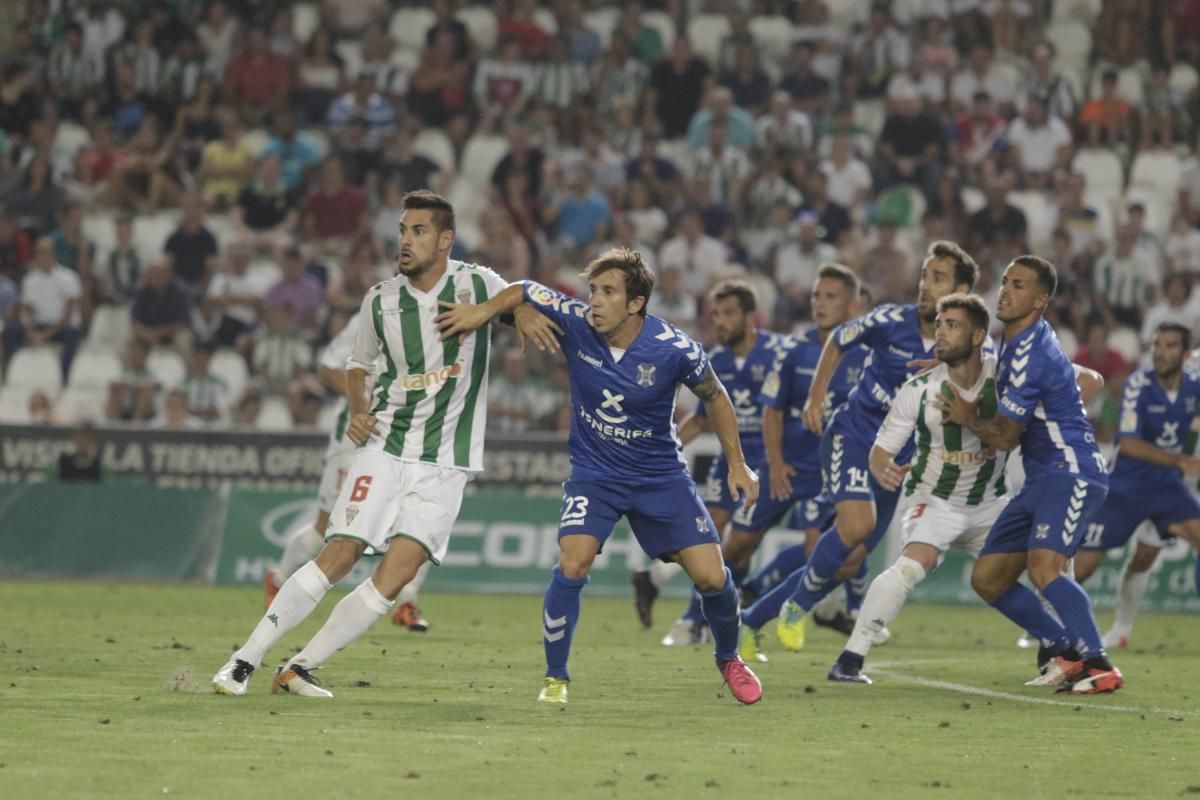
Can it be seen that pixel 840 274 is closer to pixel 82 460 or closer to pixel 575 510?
pixel 575 510

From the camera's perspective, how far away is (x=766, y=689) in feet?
34.5

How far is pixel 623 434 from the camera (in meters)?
9.54

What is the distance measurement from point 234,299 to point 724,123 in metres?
6.27

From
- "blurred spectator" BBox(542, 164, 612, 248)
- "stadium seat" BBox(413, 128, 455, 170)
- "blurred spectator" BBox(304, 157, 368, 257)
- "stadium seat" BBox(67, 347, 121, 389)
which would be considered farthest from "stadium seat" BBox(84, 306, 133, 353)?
"blurred spectator" BBox(542, 164, 612, 248)

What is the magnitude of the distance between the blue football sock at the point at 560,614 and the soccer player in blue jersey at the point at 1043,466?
262 centimetres

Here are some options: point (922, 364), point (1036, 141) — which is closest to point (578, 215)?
point (1036, 141)

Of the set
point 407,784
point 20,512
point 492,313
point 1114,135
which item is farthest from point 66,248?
point 407,784

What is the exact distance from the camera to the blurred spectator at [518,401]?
20391 millimetres

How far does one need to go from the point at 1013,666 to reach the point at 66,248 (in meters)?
13.8

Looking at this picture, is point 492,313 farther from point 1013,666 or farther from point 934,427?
point 1013,666

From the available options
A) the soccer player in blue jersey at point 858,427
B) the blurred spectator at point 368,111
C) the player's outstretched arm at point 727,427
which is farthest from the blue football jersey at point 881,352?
the blurred spectator at point 368,111

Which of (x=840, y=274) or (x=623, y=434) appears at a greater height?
(x=840, y=274)

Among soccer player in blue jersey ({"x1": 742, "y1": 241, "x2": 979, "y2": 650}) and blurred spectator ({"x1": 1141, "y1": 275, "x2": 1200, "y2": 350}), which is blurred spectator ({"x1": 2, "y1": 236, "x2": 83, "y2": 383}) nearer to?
soccer player in blue jersey ({"x1": 742, "y1": 241, "x2": 979, "y2": 650})

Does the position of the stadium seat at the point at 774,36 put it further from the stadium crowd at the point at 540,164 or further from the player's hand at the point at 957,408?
the player's hand at the point at 957,408
